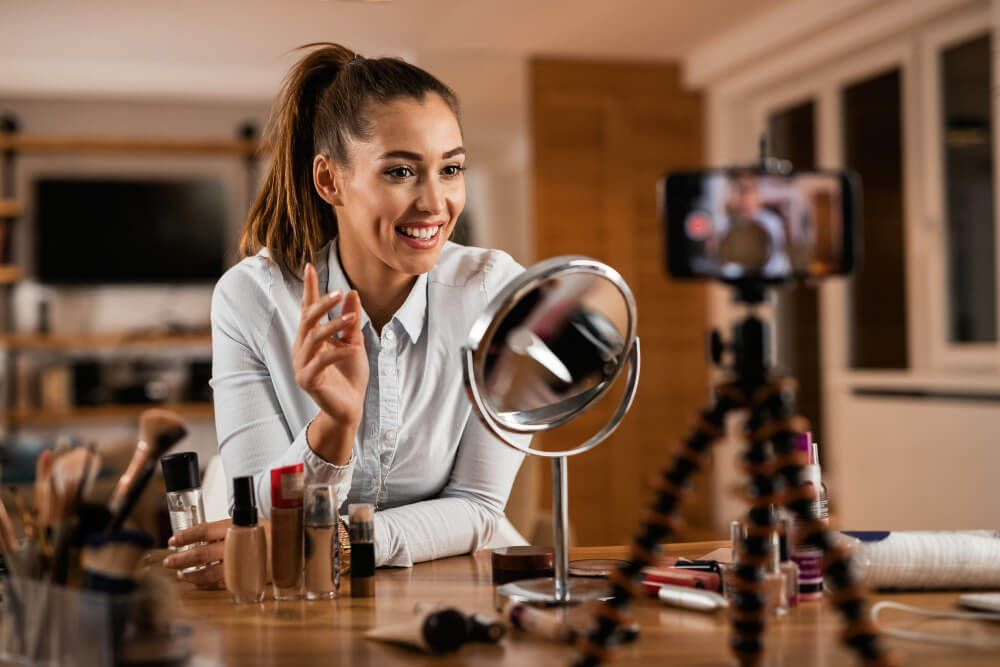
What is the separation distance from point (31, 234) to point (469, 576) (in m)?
5.40

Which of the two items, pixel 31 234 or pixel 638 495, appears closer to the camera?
pixel 638 495

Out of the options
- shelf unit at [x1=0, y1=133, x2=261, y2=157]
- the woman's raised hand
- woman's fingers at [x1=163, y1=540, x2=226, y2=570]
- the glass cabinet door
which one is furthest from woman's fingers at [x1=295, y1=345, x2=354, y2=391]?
shelf unit at [x1=0, y1=133, x2=261, y2=157]

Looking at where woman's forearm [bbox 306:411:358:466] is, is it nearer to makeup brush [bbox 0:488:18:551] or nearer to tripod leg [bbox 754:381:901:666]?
makeup brush [bbox 0:488:18:551]

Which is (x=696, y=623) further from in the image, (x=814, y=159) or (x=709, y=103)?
(x=709, y=103)

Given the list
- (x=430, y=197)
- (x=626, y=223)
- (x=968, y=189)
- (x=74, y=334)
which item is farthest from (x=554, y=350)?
(x=74, y=334)

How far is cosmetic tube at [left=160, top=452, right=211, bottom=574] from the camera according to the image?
111 centimetres

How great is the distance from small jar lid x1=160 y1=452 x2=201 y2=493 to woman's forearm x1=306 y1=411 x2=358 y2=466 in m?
0.13

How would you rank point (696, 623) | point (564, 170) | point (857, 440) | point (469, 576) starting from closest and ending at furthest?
point (696, 623), point (469, 576), point (857, 440), point (564, 170)

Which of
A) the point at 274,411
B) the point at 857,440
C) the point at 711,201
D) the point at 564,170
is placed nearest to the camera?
→ the point at 711,201

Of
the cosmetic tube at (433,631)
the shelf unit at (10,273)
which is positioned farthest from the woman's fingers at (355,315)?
the shelf unit at (10,273)

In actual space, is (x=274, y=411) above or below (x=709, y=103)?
below

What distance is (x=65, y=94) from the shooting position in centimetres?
571

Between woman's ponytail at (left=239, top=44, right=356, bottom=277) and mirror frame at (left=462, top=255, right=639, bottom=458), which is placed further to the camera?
woman's ponytail at (left=239, top=44, right=356, bottom=277)

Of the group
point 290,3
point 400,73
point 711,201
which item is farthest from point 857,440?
point 711,201
